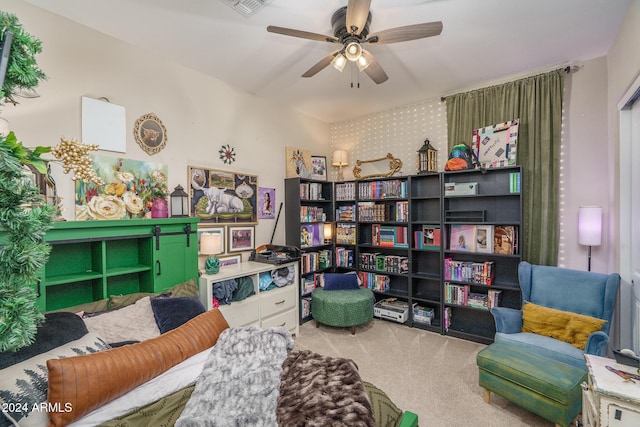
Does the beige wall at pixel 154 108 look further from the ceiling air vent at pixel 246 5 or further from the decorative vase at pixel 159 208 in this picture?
the ceiling air vent at pixel 246 5

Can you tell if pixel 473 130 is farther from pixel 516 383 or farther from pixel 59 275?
pixel 59 275

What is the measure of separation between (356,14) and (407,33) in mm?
389

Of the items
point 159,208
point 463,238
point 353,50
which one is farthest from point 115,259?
point 463,238

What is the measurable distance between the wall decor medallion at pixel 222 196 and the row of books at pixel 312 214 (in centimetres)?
63

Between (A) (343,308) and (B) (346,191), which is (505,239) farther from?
(B) (346,191)

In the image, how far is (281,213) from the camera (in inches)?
149

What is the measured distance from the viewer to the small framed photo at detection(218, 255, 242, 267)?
3081 millimetres

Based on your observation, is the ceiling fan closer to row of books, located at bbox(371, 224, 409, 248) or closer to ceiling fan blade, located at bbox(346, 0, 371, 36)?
ceiling fan blade, located at bbox(346, 0, 371, 36)

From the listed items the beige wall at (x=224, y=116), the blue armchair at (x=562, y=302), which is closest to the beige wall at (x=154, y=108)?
the beige wall at (x=224, y=116)

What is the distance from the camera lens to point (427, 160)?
11.3 ft

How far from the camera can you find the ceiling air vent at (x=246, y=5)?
190 centimetres

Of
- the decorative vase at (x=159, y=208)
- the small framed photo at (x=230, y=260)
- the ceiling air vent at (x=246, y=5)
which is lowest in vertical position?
the small framed photo at (x=230, y=260)

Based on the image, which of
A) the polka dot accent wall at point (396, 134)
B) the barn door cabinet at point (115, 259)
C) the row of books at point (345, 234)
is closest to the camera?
the barn door cabinet at point (115, 259)

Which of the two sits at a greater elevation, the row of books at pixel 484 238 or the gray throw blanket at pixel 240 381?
the row of books at pixel 484 238
